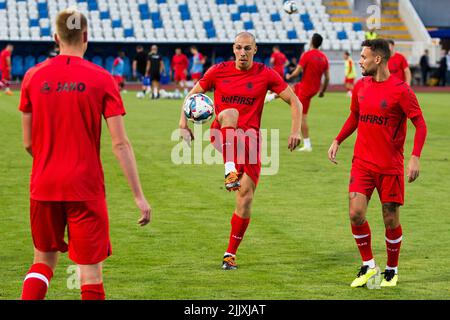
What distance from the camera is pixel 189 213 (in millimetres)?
12820

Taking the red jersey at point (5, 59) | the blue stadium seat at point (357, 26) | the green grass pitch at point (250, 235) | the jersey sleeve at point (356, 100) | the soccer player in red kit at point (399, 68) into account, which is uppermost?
the jersey sleeve at point (356, 100)

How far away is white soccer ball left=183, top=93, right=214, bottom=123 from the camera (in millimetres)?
10156

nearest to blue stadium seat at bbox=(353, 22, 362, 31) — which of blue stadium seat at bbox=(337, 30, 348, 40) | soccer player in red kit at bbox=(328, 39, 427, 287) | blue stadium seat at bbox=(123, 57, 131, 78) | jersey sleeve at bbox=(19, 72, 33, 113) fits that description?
blue stadium seat at bbox=(337, 30, 348, 40)

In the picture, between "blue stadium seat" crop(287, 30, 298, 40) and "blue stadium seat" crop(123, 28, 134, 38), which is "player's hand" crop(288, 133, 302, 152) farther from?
"blue stadium seat" crop(287, 30, 298, 40)

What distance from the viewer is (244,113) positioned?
9.81 metres

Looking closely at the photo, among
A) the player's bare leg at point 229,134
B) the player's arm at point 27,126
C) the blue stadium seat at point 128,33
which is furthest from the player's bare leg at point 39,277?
the blue stadium seat at point 128,33

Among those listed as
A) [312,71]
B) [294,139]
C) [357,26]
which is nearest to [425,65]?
[357,26]

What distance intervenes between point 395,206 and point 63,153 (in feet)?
11.6

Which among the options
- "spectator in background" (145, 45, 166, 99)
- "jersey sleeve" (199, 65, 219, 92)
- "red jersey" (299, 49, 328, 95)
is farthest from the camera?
"spectator in background" (145, 45, 166, 99)

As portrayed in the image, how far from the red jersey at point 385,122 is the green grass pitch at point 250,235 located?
1050mm

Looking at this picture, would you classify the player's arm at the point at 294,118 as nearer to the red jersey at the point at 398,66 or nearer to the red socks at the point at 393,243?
the red socks at the point at 393,243

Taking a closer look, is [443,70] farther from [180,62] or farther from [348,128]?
[348,128]

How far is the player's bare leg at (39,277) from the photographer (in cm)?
620
